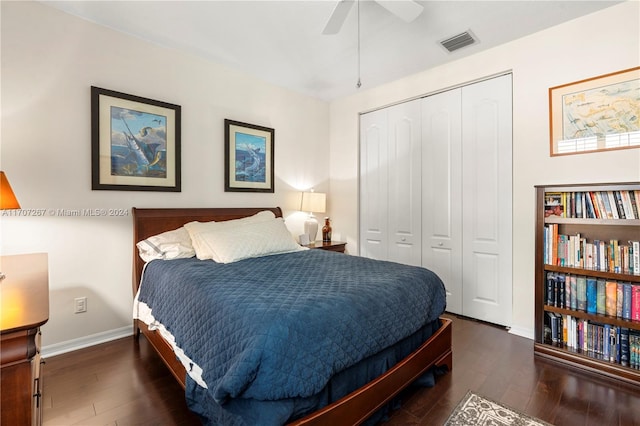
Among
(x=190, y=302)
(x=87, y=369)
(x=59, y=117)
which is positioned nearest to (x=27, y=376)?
(x=190, y=302)

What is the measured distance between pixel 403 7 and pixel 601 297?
2401 millimetres

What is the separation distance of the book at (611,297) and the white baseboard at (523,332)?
2.09 ft

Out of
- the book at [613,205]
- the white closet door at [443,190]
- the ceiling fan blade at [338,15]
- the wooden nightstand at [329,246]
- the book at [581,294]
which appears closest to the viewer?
the ceiling fan blade at [338,15]

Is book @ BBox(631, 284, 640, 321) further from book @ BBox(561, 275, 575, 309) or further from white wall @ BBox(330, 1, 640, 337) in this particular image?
white wall @ BBox(330, 1, 640, 337)

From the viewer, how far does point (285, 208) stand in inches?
151

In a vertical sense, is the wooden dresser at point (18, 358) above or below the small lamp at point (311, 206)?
below

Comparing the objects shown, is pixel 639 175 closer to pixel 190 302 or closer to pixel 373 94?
pixel 373 94

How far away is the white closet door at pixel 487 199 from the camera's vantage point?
2.81 m

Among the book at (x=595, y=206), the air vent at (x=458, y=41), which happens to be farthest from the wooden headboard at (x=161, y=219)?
the book at (x=595, y=206)

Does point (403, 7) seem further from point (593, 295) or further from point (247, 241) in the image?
point (593, 295)

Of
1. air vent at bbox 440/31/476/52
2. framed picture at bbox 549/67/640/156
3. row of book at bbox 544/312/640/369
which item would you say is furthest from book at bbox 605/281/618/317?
air vent at bbox 440/31/476/52

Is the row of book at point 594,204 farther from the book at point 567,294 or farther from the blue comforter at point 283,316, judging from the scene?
the blue comforter at point 283,316

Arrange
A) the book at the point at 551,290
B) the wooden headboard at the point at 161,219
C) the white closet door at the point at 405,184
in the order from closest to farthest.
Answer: the book at the point at 551,290, the wooden headboard at the point at 161,219, the white closet door at the point at 405,184

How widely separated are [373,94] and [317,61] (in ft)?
3.30
